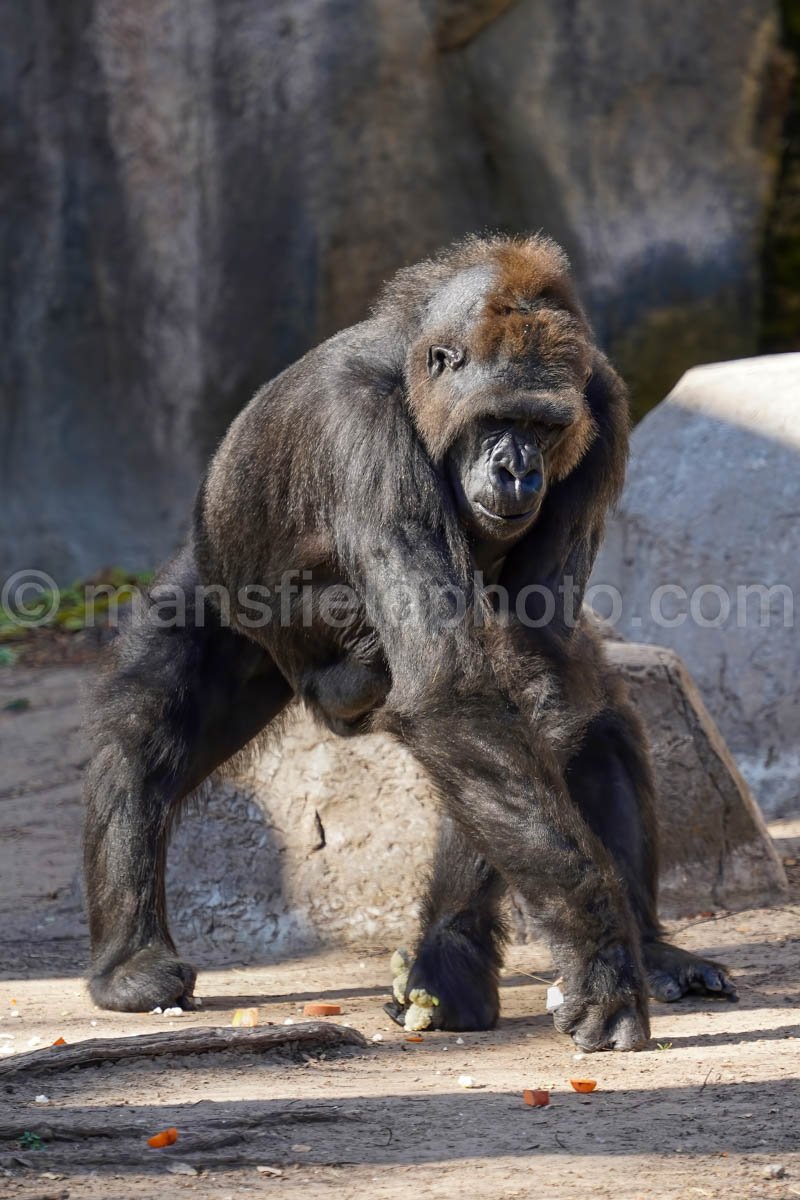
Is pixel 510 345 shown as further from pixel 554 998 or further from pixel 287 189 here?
pixel 287 189

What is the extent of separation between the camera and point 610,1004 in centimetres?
383

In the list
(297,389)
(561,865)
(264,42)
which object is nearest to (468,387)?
(297,389)

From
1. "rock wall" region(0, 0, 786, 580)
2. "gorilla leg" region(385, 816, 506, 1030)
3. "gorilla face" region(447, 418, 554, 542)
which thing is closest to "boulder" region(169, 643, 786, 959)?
"gorilla leg" region(385, 816, 506, 1030)

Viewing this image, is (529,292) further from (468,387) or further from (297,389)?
(297,389)

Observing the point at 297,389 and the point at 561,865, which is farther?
the point at 297,389

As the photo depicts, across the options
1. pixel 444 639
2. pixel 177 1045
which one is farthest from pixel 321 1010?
pixel 444 639

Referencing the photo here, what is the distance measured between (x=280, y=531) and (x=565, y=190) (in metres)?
6.99

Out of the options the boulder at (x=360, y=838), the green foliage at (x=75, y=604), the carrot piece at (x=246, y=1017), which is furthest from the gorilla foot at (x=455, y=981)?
the green foliage at (x=75, y=604)

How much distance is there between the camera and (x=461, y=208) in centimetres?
1094

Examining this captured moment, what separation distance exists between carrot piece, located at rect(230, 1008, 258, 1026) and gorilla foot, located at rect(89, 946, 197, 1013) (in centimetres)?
21

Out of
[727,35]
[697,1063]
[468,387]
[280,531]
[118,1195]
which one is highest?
[727,35]

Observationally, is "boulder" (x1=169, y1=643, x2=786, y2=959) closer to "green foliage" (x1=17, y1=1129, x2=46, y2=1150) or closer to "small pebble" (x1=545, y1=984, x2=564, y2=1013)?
"small pebble" (x1=545, y1=984, x2=564, y2=1013)

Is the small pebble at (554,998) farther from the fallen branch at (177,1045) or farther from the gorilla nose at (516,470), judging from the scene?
the gorilla nose at (516,470)

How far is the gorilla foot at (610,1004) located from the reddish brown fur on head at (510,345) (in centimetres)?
133
